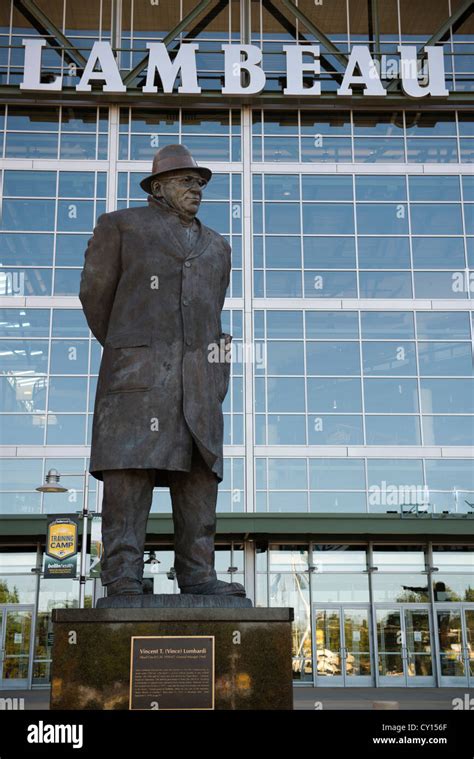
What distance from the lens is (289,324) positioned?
2861 centimetres

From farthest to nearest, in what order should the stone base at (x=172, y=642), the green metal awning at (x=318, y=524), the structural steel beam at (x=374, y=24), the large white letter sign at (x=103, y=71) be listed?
the structural steel beam at (x=374, y=24) → the large white letter sign at (x=103, y=71) → the green metal awning at (x=318, y=524) → the stone base at (x=172, y=642)

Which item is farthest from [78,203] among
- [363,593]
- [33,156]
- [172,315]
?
[172,315]

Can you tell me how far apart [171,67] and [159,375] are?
26.0m

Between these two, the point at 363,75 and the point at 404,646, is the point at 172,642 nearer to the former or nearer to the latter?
the point at 404,646

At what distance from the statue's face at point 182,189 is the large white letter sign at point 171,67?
24659 millimetres

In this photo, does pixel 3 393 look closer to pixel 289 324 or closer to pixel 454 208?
pixel 289 324

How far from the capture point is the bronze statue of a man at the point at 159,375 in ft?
17.9

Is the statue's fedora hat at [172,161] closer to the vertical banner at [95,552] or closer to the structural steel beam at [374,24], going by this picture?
the vertical banner at [95,552]

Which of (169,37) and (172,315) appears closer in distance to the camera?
(172,315)

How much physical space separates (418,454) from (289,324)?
5471mm

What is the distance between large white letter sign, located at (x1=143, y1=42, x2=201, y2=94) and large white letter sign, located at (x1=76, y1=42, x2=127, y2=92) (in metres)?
0.93

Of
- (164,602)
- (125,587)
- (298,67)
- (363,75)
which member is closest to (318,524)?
(363,75)

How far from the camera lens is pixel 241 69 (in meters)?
29.9

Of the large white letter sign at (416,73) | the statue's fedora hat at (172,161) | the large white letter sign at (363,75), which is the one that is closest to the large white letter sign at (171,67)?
the large white letter sign at (363,75)
